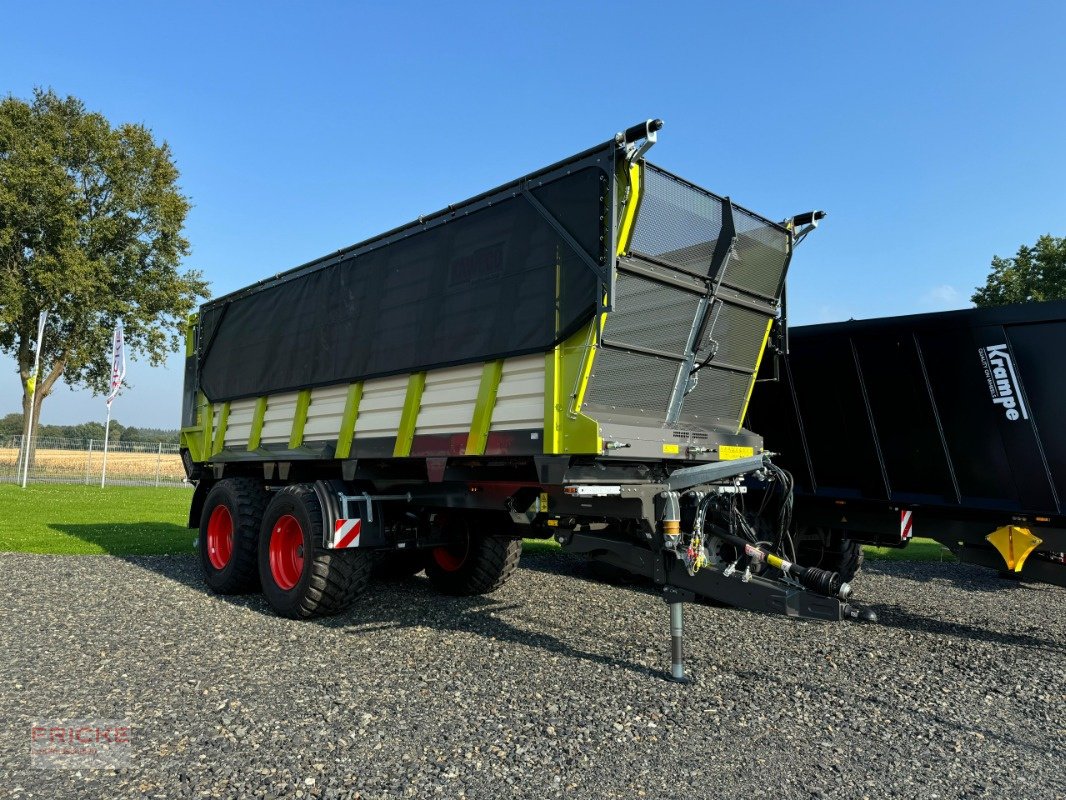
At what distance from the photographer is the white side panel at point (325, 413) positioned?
6.66 metres

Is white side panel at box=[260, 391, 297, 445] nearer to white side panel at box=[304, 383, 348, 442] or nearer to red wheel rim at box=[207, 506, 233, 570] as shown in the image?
white side panel at box=[304, 383, 348, 442]

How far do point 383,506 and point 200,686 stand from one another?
2.28 meters

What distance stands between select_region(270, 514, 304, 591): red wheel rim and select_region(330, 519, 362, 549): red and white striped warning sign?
79 cm

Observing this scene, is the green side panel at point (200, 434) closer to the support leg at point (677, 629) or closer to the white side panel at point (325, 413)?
the white side panel at point (325, 413)

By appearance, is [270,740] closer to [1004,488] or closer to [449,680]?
[449,680]

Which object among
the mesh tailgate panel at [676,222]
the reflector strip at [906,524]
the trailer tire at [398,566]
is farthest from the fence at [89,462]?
the mesh tailgate panel at [676,222]

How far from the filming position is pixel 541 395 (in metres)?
4.78

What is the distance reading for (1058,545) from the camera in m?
6.15

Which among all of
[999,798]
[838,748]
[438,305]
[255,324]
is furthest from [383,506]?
[999,798]

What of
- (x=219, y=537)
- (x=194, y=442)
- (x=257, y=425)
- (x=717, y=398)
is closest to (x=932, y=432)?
(x=717, y=398)

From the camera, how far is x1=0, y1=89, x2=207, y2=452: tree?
92.3 feet

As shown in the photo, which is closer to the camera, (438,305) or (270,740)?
(270,740)

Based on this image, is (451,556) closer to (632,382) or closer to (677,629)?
(677,629)

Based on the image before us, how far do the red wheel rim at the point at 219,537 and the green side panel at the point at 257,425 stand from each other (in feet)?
2.63
